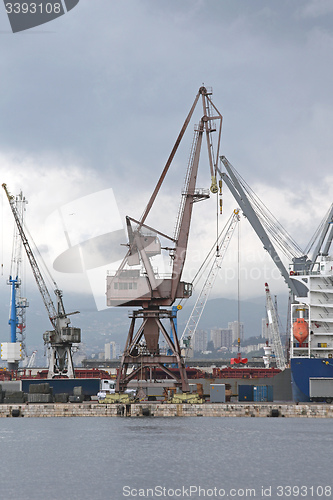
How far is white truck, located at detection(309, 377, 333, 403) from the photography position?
289ft

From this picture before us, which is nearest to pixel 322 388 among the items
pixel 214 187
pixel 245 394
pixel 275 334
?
pixel 245 394

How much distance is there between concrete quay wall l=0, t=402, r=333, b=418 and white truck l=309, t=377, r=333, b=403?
4.16m

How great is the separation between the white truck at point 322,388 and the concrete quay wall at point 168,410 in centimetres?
416

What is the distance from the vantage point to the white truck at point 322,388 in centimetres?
8794

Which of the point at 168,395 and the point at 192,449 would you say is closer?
the point at 192,449

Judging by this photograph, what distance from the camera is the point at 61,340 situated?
388 ft

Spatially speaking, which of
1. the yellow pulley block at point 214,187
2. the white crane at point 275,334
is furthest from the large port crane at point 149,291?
the white crane at point 275,334

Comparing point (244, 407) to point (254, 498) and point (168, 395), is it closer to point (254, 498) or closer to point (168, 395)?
point (168, 395)

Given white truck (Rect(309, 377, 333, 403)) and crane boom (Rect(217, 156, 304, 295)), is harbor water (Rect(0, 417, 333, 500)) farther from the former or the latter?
crane boom (Rect(217, 156, 304, 295))

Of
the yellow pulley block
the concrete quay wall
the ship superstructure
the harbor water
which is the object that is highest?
the yellow pulley block

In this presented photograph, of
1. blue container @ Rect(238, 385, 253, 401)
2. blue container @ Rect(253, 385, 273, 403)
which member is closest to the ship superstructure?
blue container @ Rect(253, 385, 273, 403)

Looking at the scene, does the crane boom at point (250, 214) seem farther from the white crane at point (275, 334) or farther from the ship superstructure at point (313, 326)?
the white crane at point (275, 334)

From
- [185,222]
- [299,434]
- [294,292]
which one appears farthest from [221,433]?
[294,292]

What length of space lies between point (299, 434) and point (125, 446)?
18434mm
